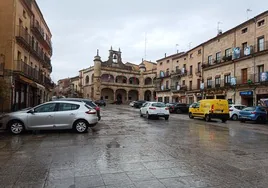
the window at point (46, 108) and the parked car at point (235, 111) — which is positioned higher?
the window at point (46, 108)

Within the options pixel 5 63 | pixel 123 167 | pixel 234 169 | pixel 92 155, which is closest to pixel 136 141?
pixel 92 155

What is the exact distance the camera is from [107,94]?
220 ft

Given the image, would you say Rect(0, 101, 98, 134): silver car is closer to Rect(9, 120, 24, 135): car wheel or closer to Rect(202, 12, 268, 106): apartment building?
Rect(9, 120, 24, 135): car wheel

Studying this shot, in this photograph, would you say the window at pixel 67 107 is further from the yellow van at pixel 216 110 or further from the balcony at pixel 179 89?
the balcony at pixel 179 89

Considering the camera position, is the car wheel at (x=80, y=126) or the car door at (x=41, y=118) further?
the car wheel at (x=80, y=126)

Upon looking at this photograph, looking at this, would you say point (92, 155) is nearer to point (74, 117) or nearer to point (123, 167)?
point (123, 167)

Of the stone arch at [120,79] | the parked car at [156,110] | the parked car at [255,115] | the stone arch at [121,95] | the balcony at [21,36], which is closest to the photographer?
the parked car at [156,110]

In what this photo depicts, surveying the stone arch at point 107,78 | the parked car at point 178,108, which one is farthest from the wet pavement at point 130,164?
the stone arch at point 107,78

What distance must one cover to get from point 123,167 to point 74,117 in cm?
586

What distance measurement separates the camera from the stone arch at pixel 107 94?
66062 millimetres

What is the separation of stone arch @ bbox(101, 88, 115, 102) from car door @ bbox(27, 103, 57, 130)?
55413 mm

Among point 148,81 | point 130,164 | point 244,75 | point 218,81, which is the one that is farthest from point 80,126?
point 148,81

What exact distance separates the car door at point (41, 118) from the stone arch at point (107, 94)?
55413 mm

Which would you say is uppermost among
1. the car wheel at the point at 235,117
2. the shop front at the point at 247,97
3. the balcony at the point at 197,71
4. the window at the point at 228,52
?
the window at the point at 228,52
